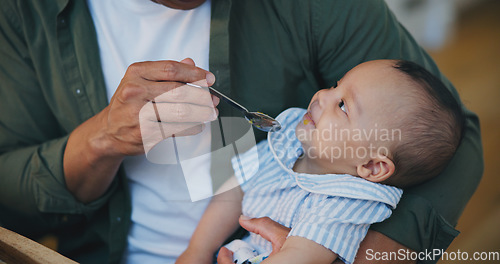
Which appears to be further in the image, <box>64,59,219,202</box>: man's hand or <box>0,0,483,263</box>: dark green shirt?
<box>0,0,483,263</box>: dark green shirt

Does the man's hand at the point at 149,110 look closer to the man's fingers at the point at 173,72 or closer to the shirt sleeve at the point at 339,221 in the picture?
the man's fingers at the point at 173,72

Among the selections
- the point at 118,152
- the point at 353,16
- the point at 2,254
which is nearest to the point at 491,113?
the point at 353,16

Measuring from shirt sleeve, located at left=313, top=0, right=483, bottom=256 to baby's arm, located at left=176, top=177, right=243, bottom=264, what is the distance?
0.30 metres

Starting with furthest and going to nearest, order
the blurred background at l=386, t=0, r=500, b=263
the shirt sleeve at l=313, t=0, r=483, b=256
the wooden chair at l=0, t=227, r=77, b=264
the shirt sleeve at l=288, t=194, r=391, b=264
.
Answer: the blurred background at l=386, t=0, r=500, b=263 → the shirt sleeve at l=313, t=0, r=483, b=256 → the shirt sleeve at l=288, t=194, r=391, b=264 → the wooden chair at l=0, t=227, r=77, b=264

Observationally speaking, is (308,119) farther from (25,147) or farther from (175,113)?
(25,147)

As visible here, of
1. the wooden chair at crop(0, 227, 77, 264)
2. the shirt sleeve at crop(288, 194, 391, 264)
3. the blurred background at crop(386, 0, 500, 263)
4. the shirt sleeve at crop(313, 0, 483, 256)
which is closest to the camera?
the wooden chair at crop(0, 227, 77, 264)

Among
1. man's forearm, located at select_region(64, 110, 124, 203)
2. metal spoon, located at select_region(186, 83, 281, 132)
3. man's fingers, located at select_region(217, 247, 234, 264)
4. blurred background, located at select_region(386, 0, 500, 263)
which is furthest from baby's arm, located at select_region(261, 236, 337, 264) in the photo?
blurred background, located at select_region(386, 0, 500, 263)

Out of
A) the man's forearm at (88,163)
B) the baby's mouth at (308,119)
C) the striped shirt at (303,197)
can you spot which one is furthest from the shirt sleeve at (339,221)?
the man's forearm at (88,163)

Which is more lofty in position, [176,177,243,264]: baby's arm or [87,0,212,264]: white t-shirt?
[87,0,212,264]: white t-shirt

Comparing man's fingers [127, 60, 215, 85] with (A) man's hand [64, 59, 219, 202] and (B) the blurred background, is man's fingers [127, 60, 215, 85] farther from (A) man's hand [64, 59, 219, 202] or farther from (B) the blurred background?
(B) the blurred background

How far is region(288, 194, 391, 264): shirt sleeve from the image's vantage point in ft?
2.37

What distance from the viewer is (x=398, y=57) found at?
89cm

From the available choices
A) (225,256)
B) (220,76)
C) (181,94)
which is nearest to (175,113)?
(181,94)

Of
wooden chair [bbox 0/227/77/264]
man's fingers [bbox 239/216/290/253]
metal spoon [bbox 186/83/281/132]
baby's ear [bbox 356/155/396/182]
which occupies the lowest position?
man's fingers [bbox 239/216/290/253]
